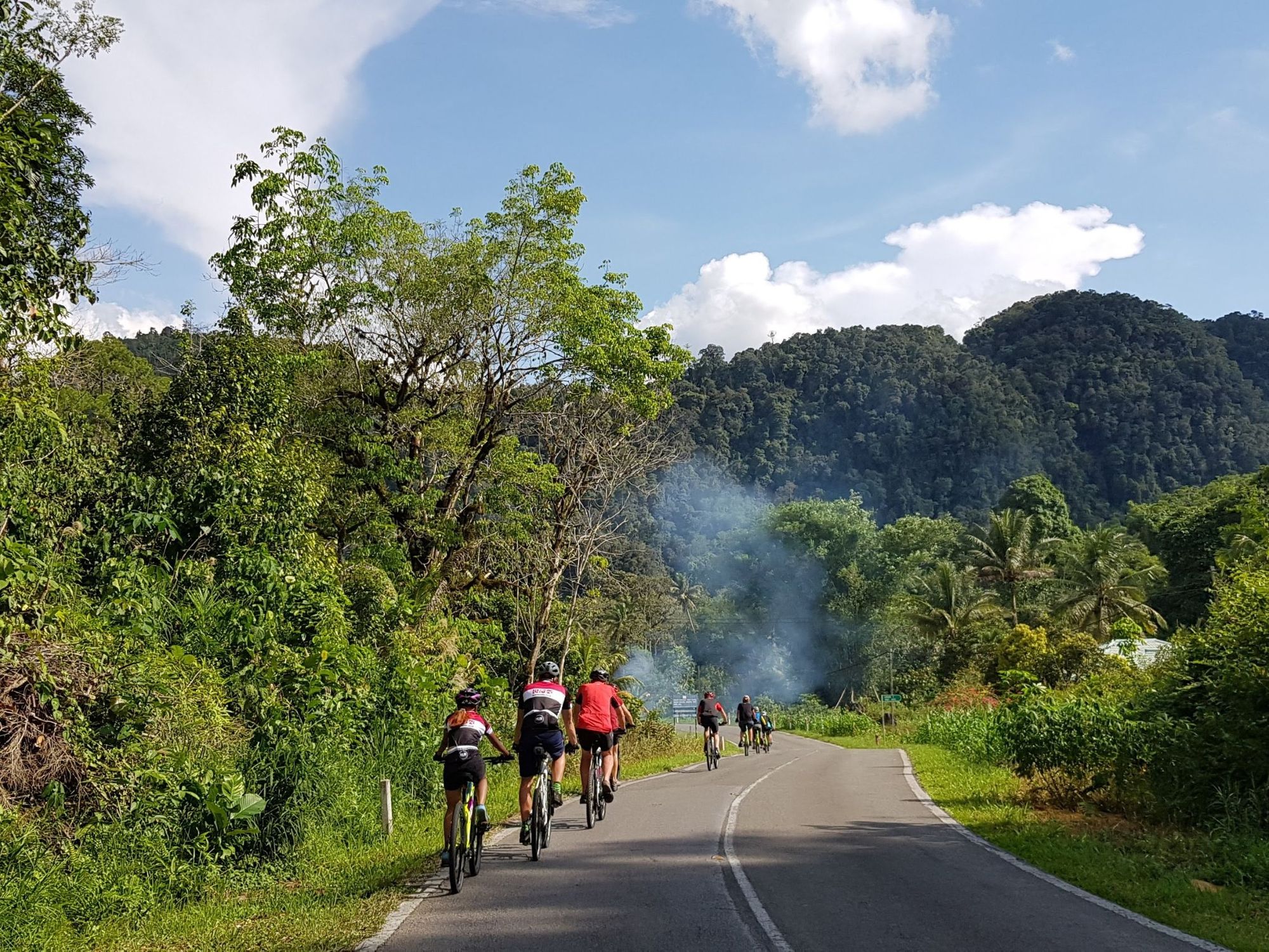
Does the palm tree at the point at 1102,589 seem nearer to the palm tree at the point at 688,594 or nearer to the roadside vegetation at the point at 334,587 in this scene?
the roadside vegetation at the point at 334,587

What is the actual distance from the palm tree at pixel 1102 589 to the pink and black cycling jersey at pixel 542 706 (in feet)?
150

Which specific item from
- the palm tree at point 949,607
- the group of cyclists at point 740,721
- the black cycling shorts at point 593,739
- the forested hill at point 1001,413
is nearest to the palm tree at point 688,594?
the forested hill at point 1001,413

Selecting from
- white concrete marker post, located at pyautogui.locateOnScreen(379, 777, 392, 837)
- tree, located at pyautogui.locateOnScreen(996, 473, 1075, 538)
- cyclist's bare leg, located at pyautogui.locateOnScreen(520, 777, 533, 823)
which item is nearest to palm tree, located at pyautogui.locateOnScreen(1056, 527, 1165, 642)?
tree, located at pyautogui.locateOnScreen(996, 473, 1075, 538)

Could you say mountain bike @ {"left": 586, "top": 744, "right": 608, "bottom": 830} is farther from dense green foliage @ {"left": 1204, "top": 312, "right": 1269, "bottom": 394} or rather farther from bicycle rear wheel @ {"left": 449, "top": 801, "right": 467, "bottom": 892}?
dense green foliage @ {"left": 1204, "top": 312, "right": 1269, "bottom": 394}

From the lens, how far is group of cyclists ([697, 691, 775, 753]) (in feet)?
85.2

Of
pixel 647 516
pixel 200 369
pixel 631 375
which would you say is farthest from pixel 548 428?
pixel 647 516

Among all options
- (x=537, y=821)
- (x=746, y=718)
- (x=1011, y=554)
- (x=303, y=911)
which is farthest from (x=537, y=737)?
(x=1011, y=554)

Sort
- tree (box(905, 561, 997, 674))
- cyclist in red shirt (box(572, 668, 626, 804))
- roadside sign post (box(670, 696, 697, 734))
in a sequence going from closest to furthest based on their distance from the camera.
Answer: cyclist in red shirt (box(572, 668, 626, 804)), tree (box(905, 561, 997, 674)), roadside sign post (box(670, 696, 697, 734))

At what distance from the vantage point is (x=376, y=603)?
1905cm

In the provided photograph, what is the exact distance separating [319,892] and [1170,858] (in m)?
8.19

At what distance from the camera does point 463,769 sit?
917 centimetres

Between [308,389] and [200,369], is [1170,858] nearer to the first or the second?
[200,369]

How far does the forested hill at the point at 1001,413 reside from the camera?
110 metres

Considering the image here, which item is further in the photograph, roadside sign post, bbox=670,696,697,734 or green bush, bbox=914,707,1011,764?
roadside sign post, bbox=670,696,697,734
